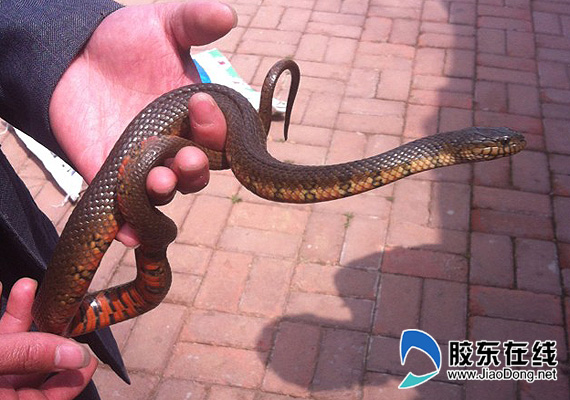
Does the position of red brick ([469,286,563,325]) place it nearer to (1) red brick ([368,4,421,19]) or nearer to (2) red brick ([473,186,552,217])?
(2) red brick ([473,186,552,217])

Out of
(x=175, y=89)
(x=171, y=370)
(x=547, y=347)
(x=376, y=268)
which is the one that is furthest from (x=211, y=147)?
(x=547, y=347)

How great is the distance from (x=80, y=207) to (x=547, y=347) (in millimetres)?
2628

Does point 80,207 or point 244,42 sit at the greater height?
point 80,207

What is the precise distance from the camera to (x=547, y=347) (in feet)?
12.7

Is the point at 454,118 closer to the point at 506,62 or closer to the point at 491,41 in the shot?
the point at 506,62

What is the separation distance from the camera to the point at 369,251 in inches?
176

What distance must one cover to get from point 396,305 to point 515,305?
0.69m

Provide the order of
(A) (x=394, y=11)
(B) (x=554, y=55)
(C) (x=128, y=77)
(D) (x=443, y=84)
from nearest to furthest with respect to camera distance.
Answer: (C) (x=128, y=77)
(D) (x=443, y=84)
(B) (x=554, y=55)
(A) (x=394, y=11)

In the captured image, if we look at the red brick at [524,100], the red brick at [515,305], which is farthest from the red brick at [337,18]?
the red brick at [515,305]

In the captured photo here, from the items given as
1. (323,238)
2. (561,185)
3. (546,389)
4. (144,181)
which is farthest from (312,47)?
(144,181)

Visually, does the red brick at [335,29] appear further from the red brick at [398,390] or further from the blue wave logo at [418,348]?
the red brick at [398,390]

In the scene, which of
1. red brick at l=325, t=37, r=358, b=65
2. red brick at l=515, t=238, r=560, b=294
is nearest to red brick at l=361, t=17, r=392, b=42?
red brick at l=325, t=37, r=358, b=65

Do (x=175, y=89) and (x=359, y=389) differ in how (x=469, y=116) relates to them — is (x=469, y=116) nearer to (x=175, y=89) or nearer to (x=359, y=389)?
(x=359, y=389)

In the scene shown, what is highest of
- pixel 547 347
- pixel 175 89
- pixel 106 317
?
pixel 175 89
